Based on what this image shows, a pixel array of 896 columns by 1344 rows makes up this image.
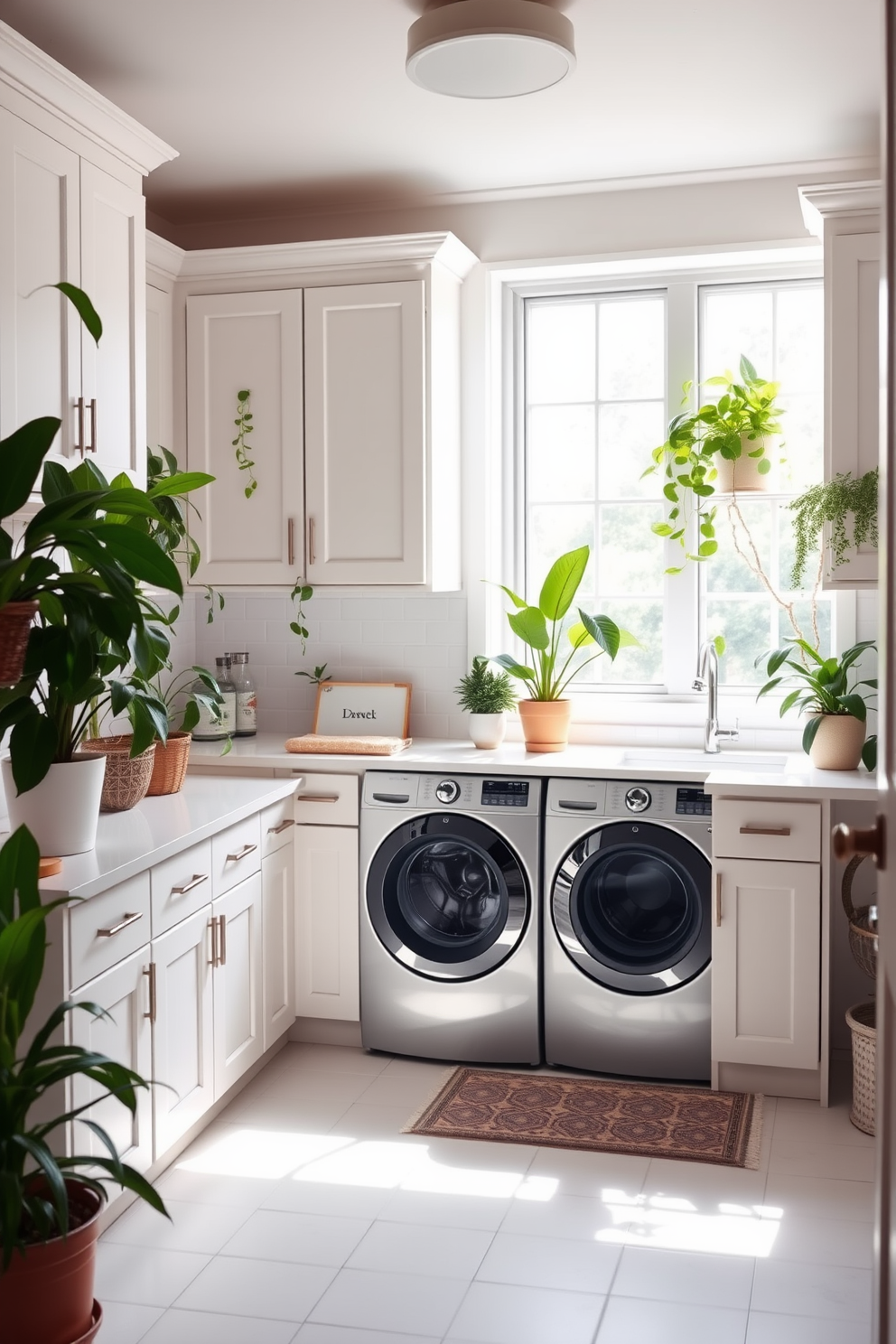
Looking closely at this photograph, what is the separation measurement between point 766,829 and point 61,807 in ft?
6.17

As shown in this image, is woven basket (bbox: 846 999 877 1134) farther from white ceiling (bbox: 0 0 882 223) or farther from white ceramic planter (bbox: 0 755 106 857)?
white ceiling (bbox: 0 0 882 223)

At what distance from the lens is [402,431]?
13.3ft

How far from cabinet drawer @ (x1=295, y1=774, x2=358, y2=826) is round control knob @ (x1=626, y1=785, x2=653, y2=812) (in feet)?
2.78

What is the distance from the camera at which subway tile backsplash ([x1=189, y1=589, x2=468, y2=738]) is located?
4.44 meters

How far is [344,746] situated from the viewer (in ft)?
13.1

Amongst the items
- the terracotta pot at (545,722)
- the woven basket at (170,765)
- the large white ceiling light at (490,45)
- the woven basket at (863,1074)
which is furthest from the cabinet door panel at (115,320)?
the woven basket at (863,1074)

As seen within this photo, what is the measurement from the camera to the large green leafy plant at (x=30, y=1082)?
72.6 inches

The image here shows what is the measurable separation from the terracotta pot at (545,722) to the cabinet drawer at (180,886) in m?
1.21

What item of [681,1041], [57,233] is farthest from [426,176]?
[681,1041]

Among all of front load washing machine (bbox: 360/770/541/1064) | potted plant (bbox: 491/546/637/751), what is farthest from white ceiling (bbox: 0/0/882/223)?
front load washing machine (bbox: 360/770/541/1064)

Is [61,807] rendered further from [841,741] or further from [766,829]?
[841,741]

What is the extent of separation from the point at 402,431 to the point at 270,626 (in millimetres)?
955

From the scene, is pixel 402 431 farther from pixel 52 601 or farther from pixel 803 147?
pixel 52 601

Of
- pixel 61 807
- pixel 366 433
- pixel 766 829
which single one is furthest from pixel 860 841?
pixel 366 433
